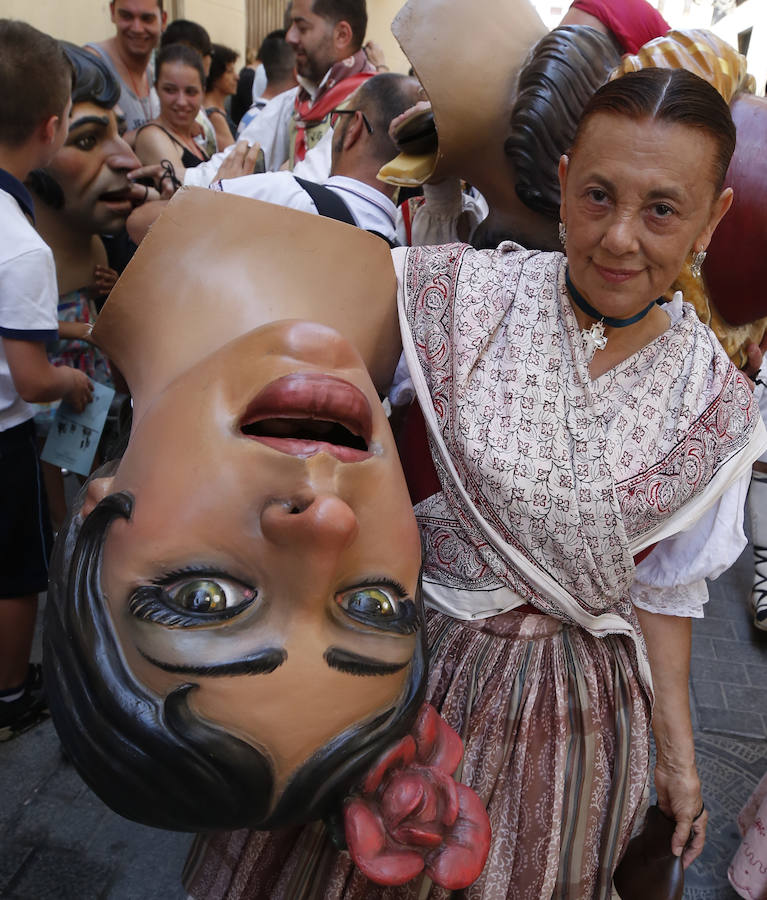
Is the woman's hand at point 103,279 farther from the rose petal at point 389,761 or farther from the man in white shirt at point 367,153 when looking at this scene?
the rose petal at point 389,761

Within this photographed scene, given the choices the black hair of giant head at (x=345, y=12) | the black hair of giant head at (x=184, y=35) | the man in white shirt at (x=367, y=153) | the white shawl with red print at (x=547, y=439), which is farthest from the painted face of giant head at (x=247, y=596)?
the black hair of giant head at (x=184, y=35)

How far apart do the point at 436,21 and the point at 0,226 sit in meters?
1.03

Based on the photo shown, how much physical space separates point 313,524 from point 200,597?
13 cm

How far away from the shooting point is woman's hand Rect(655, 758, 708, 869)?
1.29 m

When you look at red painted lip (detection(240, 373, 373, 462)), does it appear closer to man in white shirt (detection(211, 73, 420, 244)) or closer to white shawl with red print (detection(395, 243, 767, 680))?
white shawl with red print (detection(395, 243, 767, 680))

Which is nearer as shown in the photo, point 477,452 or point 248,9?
point 477,452

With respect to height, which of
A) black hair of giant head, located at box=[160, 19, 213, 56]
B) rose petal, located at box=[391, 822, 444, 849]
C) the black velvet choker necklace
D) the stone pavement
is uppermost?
the black velvet choker necklace

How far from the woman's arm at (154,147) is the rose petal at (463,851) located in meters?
2.53

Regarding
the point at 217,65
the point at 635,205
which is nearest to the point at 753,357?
the point at 635,205

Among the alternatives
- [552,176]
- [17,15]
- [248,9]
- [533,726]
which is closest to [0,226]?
[552,176]

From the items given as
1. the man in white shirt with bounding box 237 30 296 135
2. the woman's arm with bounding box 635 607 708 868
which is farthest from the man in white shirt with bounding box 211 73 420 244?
the man in white shirt with bounding box 237 30 296 135

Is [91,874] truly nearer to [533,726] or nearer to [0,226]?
[533,726]

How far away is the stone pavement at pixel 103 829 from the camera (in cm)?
185

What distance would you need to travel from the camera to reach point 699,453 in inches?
44.1
